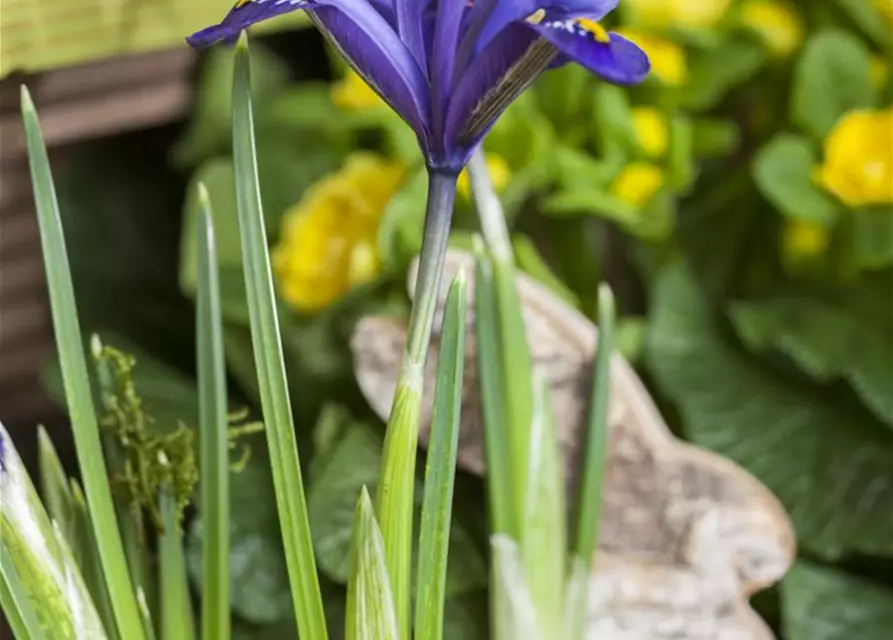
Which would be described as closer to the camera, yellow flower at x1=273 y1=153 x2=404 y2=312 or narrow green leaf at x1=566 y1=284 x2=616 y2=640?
narrow green leaf at x1=566 y1=284 x2=616 y2=640

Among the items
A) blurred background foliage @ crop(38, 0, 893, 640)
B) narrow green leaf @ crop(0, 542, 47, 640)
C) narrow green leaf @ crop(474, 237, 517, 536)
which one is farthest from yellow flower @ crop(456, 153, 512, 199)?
narrow green leaf @ crop(0, 542, 47, 640)

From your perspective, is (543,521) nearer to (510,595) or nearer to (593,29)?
(510,595)

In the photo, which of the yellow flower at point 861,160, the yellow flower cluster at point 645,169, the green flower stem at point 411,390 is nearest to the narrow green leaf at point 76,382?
the green flower stem at point 411,390

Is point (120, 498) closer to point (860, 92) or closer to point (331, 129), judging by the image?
point (331, 129)

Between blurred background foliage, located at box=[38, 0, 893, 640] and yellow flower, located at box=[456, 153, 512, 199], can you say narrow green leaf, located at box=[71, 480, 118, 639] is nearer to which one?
blurred background foliage, located at box=[38, 0, 893, 640]

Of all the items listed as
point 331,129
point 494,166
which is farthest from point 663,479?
point 331,129

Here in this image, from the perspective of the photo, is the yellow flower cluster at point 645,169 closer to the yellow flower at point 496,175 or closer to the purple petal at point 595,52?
the yellow flower at point 496,175
